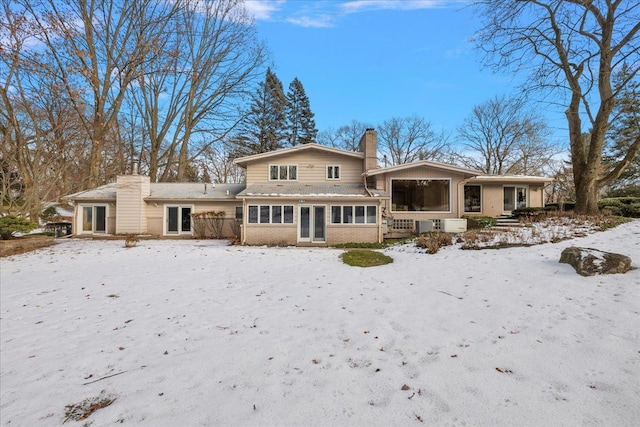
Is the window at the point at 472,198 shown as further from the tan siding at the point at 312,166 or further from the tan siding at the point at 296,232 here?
the tan siding at the point at 296,232

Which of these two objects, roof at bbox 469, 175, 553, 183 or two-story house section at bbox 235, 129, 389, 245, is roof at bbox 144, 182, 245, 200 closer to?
two-story house section at bbox 235, 129, 389, 245

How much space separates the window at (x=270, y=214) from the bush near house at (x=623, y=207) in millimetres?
14903

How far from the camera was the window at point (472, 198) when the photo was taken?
18938 mm

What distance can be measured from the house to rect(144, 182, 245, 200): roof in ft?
0.20

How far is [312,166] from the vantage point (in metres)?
18.3

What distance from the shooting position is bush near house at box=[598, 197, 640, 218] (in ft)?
48.1

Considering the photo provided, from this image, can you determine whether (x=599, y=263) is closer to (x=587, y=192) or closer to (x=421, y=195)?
(x=587, y=192)

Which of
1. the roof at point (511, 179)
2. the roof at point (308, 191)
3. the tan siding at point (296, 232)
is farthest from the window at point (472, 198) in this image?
the tan siding at point (296, 232)

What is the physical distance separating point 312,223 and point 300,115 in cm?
2313

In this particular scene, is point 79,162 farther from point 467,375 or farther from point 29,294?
point 467,375

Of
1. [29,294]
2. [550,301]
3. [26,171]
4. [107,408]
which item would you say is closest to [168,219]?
[26,171]

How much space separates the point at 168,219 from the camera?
18.1m

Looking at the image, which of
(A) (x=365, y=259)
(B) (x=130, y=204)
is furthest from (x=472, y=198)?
(B) (x=130, y=204)

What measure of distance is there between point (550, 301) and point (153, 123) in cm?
2896
